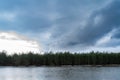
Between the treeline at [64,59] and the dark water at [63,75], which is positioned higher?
the treeline at [64,59]

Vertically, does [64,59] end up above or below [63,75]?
above

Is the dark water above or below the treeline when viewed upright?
below

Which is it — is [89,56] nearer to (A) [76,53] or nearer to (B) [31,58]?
(A) [76,53]

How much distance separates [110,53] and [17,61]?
42.1 meters

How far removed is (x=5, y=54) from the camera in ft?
479

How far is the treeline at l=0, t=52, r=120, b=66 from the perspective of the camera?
13450 cm

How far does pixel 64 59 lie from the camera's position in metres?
136

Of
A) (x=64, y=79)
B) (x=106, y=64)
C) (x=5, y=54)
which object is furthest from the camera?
(x=5, y=54)

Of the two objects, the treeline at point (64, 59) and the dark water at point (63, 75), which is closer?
the dark water at point (63, 75)

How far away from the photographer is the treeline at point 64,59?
134500 millimetres

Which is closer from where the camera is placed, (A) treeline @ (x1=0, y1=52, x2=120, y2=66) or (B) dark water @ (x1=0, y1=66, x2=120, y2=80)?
(B) dark water @ (x1=0, y1=66, x2=120, y2=80)

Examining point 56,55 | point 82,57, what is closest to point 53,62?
point 56,55

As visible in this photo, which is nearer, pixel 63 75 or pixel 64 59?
pixel 63 75

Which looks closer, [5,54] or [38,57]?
[38,57]
